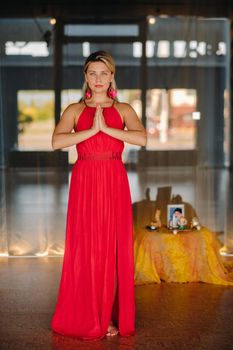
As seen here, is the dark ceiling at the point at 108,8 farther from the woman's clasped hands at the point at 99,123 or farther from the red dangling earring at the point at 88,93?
the woman's clasped hands at the point at 99,123

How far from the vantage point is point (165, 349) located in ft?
11.3

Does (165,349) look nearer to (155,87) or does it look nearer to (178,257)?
(178,257)

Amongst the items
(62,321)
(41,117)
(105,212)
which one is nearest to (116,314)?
(62,321)

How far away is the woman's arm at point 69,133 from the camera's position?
345 cm

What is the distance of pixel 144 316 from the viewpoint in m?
4.01

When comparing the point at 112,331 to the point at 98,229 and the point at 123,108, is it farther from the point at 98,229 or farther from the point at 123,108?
the point at 123,108

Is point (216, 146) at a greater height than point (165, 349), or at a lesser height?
greater

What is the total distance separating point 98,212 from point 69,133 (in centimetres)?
46

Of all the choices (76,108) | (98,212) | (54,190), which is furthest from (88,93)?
(54,190)

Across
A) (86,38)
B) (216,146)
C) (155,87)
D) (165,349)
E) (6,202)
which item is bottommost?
(165,349)

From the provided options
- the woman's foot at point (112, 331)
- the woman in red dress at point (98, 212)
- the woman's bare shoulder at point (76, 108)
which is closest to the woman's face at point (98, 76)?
the woman in red dress at point (98, 212)

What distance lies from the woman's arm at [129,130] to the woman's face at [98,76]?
0.55 feet

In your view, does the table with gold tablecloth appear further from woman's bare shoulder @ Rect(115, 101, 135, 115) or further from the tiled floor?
woman's bare shoulder @ Rect(115, 101, 135, 115)

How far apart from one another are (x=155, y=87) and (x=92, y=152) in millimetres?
2739
